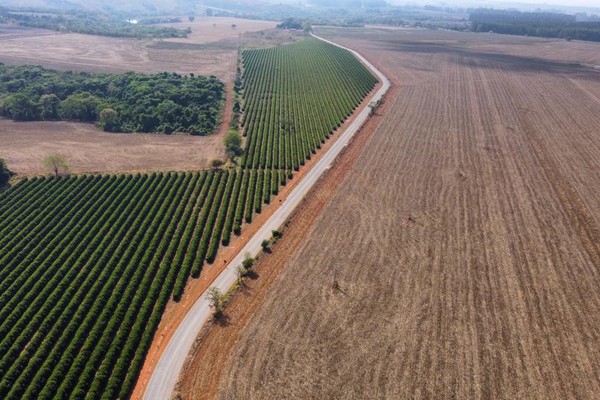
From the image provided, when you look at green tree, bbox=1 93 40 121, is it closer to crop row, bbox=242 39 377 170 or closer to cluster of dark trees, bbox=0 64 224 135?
cluster of dark trees, bbox=0 64 224 135

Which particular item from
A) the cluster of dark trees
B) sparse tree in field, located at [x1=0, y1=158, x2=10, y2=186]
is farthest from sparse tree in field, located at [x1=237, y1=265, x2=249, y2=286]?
the cluster of dark trees

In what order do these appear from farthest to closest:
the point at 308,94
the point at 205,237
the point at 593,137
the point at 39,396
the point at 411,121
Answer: the point at 308,94 → the point at 411,121 → the point at 593,137 → the point at 205,237 → the point at 39,396

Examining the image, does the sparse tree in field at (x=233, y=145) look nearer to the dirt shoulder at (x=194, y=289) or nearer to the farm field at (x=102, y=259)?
the farm field at (x=102, y=259)

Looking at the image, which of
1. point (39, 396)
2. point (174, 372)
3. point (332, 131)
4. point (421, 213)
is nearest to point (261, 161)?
point (332, 131)

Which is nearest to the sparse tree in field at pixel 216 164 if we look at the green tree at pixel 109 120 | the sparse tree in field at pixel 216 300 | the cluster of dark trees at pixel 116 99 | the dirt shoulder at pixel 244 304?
the cluster of dark trees at pixel 116 99

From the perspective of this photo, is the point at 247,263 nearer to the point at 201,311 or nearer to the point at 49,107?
the point at 201,311

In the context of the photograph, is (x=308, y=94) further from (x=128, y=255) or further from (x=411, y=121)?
(x=128, y=255)

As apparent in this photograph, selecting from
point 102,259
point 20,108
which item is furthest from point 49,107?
point 102,259
